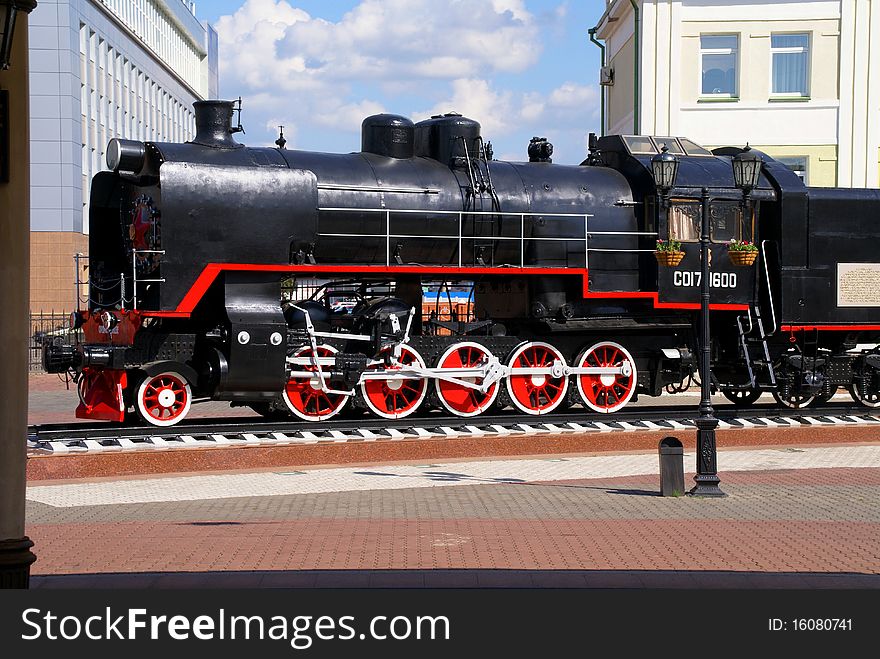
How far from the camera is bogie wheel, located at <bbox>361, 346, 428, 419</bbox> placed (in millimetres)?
17261

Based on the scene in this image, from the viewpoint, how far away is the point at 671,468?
13.1 m

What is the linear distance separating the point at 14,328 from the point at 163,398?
1032 centimetres

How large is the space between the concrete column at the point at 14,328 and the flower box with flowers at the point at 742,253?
1335 cm

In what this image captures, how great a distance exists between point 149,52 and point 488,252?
2016 inches

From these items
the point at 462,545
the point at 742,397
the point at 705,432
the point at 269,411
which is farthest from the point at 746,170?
the point at 462,545

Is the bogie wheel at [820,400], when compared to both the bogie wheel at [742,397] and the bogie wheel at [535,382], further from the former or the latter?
the bogie wheel at [535,382]

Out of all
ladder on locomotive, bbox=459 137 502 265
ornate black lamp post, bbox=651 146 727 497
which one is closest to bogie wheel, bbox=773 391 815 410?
ladder on locomotive, bbox=459 137 502 265

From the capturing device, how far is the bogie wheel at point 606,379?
18422 mm

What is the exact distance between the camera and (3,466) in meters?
6.01

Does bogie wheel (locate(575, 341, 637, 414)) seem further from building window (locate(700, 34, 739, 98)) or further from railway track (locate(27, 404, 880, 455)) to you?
building window (locate(700, 34, 739, 98))

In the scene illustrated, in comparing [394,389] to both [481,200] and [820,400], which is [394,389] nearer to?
[481,200]

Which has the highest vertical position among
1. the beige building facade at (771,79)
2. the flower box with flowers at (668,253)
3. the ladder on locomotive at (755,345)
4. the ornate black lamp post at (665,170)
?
the beige building facade at (771,79)

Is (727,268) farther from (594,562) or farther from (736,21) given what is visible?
(736,21)

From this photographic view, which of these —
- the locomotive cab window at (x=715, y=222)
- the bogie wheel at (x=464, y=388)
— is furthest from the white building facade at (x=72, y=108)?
the locomotive cab window at (x=715, y=222)
